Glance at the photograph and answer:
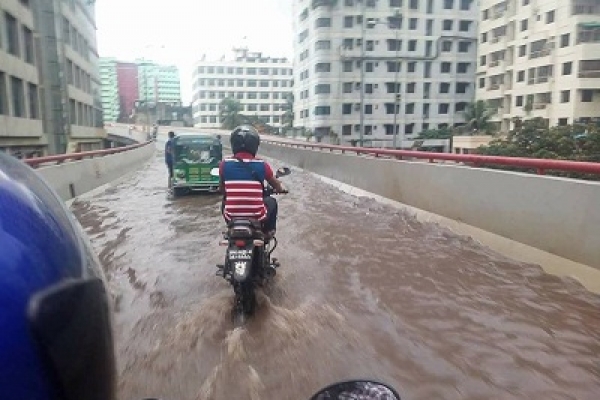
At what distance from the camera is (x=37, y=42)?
2961 centimetres

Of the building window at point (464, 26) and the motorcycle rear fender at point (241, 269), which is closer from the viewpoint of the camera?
the motorcycle rear fender at point (241, 269)

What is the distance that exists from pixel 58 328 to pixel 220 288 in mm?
4628

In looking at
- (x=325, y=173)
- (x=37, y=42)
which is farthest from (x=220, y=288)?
(x=37, y=42)

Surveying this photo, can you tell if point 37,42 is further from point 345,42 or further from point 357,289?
point 345,42

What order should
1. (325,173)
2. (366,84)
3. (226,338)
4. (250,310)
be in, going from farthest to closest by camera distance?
(366,84), (325,173), (250,310), (226,338)

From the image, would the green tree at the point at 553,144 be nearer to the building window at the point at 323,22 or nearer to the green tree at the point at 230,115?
the building window at the point at 323,22

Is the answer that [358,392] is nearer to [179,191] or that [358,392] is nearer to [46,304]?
[46,304]

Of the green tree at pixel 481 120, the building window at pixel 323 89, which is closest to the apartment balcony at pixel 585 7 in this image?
the green tree at pixel 481 120

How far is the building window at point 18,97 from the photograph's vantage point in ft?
79.2

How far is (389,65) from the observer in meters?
63.3

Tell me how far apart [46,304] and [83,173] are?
12.4 m

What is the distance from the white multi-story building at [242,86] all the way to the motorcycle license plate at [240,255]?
11022cm

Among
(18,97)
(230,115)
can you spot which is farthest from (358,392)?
(230,115)

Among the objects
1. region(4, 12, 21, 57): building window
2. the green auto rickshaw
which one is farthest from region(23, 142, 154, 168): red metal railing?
region(4, 12, 21, 57): building window
